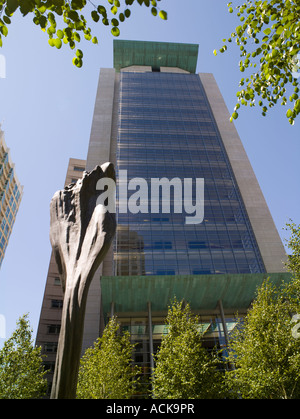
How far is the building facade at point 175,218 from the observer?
25.1m

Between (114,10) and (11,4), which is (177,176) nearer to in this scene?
(114,10)

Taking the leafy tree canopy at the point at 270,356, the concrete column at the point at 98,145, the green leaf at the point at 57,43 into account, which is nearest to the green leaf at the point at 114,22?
the green leaf at the point at 57,43

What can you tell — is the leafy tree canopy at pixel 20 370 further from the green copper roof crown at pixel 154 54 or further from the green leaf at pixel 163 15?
the green copper roof crown at pixel 154 54

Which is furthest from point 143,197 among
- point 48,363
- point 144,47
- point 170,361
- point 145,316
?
point 144,47

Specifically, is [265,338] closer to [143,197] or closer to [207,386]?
[207,386]

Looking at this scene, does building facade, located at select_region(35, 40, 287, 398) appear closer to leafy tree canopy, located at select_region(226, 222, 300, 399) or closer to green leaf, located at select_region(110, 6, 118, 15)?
leafy tree canopy, located at select_region(226, 222, 300, 399)

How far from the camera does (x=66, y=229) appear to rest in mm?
7680

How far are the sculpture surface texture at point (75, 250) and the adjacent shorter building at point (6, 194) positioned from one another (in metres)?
49.1

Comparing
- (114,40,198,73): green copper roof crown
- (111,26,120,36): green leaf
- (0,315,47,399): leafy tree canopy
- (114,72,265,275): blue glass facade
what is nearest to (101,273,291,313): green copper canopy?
(114,72,265,275): blue glass facade

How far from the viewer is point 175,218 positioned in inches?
1332

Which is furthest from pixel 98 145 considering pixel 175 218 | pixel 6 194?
pixel 6 194

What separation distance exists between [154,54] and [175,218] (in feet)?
159

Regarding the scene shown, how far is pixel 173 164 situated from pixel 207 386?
29.0m

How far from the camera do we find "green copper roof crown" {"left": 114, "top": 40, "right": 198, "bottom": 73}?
217 ft
